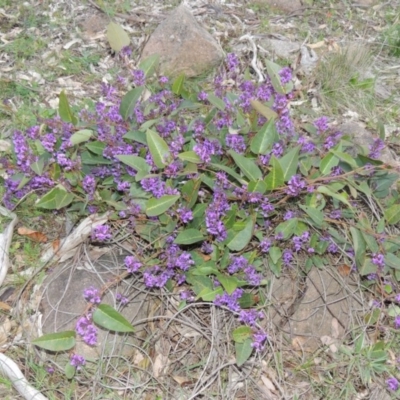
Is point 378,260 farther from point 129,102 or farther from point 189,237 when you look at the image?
point 129,102

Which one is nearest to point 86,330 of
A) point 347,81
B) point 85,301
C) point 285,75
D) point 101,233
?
point 85,301

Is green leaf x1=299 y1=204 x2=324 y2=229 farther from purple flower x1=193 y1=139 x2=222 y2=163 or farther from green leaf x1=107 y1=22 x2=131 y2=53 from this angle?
green leaf x1=107 y1=22 x2=131 y2=53

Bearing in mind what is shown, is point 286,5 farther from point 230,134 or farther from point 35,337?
point 35,337

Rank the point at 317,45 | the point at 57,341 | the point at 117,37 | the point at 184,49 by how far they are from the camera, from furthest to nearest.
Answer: the point at 317,45 → the point at 184,49 → the point at 117,37 → the point at 57,341

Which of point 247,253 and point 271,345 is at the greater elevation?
point 247,253

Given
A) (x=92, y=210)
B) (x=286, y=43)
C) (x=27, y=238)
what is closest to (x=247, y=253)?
(x=92, y=210)

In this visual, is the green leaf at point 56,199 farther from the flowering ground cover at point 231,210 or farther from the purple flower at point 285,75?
the purple flower at point 285,75

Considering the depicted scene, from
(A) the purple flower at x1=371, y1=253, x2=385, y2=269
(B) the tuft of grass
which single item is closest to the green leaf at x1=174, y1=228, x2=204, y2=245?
(A) the purple flower at x1=371, y1=253, x2=385, y2=269
